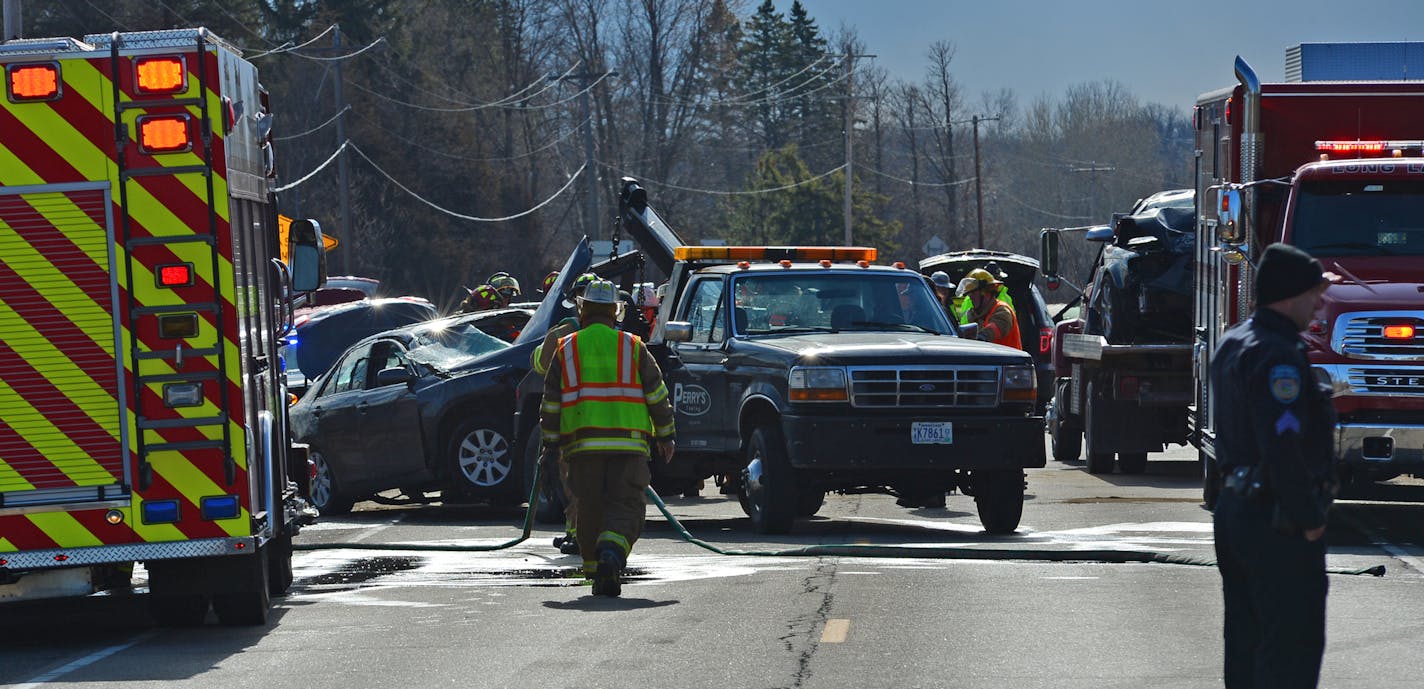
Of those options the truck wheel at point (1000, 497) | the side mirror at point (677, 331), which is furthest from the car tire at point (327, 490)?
the truck wheel at point (1000, 497)

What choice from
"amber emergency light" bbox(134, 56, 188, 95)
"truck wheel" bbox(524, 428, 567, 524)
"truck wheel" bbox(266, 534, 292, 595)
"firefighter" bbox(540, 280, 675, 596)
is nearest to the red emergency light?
"amber emergency light" bbox(134, 56, 188, 95)

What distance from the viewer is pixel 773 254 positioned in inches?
648

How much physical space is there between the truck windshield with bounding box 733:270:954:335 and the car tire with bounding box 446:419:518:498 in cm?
274

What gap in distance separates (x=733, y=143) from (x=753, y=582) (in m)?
83.2

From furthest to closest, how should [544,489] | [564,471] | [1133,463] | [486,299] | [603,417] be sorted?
1. [486,299]
2. [1133,463]
3. [544,489]
4. [564,471]
5. [603,417]

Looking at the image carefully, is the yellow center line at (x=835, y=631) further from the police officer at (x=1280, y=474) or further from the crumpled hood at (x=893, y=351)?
the crumpled hood at (x=893, y=351)

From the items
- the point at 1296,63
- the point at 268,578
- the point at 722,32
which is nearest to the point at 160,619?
the point at 268,578

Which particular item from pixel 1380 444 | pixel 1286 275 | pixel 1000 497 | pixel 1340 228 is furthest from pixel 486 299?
pixel 1286 275

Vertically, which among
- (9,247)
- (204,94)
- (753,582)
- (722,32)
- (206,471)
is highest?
(722,32)

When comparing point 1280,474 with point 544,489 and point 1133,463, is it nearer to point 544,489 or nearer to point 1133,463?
point 544,489

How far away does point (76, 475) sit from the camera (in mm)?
9797

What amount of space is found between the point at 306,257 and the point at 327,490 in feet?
20.3

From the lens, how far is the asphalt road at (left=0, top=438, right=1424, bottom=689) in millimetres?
8672

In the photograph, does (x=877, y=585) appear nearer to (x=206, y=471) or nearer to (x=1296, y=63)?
(x=206, y=471)
